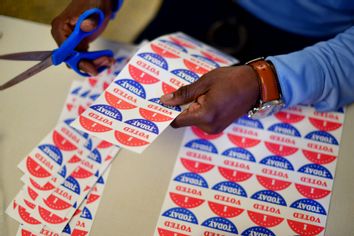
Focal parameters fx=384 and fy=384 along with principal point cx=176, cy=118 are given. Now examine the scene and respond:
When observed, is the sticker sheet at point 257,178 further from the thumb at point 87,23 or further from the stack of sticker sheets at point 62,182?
the thumb at point 87,23

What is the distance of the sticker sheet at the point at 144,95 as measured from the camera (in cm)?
69

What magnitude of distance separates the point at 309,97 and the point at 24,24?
651mm

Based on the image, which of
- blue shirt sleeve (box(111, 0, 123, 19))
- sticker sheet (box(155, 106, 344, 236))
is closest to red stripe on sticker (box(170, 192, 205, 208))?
sticker sheet (box(155, 106, 344, 236))

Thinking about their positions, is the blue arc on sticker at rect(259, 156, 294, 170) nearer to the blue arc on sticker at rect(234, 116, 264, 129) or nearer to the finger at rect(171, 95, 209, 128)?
the blue arc on sticker at rect(234, 116, 264, 129)

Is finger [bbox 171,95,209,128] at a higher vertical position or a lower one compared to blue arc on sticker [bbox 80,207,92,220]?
higher

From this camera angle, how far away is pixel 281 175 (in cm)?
78

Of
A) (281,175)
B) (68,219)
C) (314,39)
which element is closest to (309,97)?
(281,175)

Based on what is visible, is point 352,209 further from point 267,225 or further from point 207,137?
point 207,137

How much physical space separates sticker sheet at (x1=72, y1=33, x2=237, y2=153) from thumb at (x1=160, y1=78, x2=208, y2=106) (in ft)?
0.06

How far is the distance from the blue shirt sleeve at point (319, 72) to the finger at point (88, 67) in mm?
372

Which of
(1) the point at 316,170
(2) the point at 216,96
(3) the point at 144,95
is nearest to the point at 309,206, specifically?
(1) the point at 316,170

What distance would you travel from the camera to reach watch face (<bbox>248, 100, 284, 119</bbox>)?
75cm

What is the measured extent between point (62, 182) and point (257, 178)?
0.40 m

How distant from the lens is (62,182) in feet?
2.60
